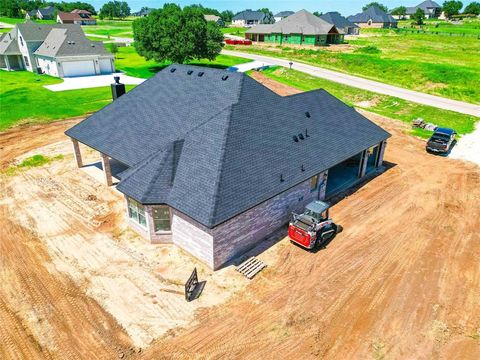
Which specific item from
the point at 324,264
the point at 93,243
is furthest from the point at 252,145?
the point at 93,243

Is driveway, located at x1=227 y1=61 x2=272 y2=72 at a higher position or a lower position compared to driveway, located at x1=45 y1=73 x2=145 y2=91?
A: higher

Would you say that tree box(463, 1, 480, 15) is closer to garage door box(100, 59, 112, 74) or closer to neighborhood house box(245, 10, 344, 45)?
neighborhood house box(245, 10, 344, 45)

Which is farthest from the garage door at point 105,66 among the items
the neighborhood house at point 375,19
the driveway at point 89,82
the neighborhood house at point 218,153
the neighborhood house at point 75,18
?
the neighborhood house at point 375,19

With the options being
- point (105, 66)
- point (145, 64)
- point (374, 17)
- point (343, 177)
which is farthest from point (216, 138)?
point (374, 17)

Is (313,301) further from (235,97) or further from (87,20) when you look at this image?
(87,20)

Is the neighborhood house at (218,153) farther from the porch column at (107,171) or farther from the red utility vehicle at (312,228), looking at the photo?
the red utility vehicle at (312,228)

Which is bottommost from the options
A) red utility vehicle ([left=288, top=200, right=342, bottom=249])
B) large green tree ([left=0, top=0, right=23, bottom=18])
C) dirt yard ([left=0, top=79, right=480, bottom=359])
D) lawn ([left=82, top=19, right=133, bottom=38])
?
dirt yard ([left=0, top=79, right=480, bottom=359])

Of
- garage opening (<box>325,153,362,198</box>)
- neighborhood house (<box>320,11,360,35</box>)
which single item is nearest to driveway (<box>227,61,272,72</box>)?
garage opening (<box>325,153,362,198</box>)
